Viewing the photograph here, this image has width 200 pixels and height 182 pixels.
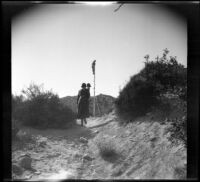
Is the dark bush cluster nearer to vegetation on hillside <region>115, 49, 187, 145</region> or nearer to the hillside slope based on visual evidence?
the hillside slope

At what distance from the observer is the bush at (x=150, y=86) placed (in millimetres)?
5621

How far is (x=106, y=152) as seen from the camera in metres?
5.50

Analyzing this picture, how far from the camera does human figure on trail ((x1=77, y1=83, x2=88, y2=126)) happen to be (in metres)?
5.41

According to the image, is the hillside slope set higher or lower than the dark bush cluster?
lower

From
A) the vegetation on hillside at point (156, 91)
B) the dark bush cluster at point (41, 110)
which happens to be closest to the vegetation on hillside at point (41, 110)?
the dark bush cluster at point (41, 110)

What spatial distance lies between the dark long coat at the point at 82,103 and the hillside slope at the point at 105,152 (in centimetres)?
17

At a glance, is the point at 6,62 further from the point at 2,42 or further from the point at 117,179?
the point at 117,179

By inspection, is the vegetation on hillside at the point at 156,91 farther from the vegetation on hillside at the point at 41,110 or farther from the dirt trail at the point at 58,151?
the vegetation on hillside at the point at 41,110

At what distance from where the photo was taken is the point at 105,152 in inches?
216

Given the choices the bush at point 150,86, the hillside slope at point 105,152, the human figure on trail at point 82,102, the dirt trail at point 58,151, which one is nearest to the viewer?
the hillside slope at point 105,152

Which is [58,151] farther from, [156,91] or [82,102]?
[156,91]

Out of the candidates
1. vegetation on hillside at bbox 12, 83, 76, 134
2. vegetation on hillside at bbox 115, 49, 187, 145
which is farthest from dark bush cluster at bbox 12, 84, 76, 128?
vegetation on hillside at bbox 115, 49, 187, 145

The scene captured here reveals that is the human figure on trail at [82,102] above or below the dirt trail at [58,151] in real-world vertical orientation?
above

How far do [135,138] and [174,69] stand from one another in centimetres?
144
